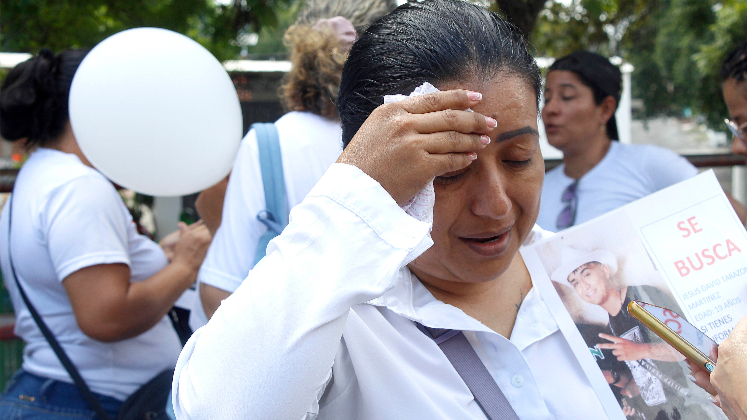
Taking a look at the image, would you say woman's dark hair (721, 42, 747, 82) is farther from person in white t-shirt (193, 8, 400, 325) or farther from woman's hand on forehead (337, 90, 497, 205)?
woman's hand on forehead (337, 90, 497, 205)

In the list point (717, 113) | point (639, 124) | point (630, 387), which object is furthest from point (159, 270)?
point (639, 124)

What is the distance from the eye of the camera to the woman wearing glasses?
10.1ft

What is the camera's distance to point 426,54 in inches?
48.8

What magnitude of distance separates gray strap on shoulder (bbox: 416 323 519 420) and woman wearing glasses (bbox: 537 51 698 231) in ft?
6.55

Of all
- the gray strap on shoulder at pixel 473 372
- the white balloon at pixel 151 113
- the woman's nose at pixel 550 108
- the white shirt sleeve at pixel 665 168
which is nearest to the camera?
the gray strap on shoulder at pixel 473 372

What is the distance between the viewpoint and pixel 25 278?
2146 millimetres

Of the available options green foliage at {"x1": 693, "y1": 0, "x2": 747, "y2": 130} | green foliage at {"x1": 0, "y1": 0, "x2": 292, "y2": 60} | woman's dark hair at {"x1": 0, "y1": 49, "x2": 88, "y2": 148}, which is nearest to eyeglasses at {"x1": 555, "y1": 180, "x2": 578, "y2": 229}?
woman's dark hair at {"x1": 0, "y1": 49, "x2": 88, "y2": 148}

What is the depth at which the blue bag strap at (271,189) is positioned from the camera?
6.12 ft

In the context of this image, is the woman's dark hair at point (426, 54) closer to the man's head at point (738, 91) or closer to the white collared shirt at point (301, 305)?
the white collared shirt at point (301, 305)

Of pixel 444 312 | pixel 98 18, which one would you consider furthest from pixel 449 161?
pixel 98 18

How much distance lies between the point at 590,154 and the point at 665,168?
40 centimetres

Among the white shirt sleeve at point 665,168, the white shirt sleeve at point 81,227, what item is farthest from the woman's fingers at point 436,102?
the white shirt sleeve at point 665,168

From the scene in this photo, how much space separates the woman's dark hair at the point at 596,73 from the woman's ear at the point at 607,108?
0.07 feet

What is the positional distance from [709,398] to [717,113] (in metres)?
20.7
